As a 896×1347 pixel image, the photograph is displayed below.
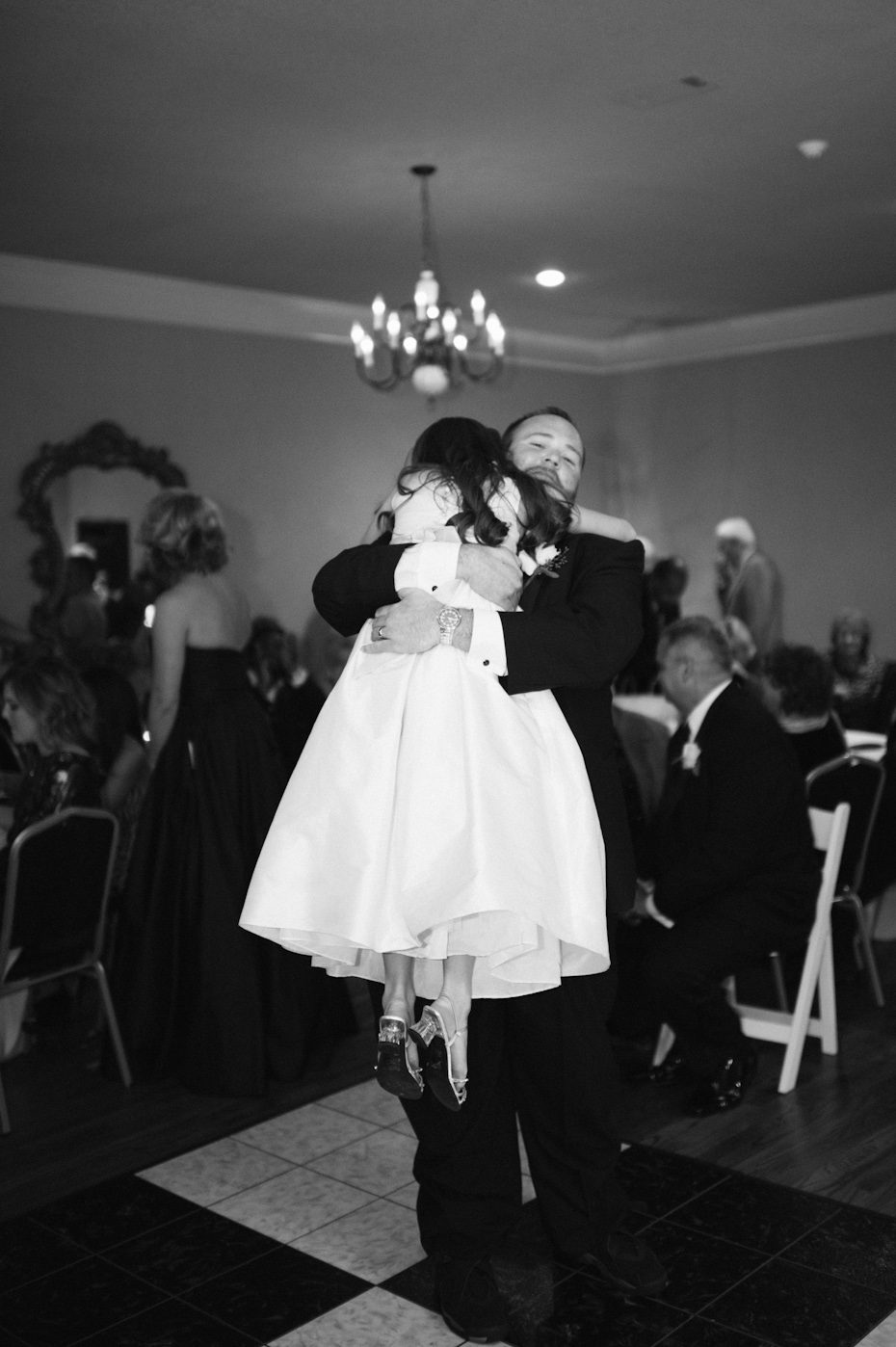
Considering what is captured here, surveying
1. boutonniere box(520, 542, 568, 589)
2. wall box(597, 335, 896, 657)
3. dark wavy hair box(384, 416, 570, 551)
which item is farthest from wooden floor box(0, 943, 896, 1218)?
wall box(597, 335, 896, 657)

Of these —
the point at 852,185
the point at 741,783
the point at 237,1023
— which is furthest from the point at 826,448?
the point at 237,1023

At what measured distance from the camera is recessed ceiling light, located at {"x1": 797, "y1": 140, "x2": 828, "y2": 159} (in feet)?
17.1

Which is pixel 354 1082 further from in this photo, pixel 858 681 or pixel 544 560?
pixel 858 681

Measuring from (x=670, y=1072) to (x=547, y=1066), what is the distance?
1.34 m

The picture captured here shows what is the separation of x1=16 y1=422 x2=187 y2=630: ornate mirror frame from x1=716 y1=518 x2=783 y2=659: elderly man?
4091 millimetres

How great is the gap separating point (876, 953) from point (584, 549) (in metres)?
3.13

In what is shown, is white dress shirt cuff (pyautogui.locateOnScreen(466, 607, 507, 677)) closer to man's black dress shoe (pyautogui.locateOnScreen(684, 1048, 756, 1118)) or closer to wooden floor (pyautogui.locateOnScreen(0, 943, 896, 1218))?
wooden floor (pyautogui.locateOnScreen(0, 943, 896, 1218))

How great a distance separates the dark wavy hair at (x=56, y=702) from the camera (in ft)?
12.2

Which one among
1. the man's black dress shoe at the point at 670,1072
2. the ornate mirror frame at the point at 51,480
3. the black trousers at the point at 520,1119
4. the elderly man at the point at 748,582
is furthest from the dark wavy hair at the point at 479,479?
the elderly man at the point at 748,582

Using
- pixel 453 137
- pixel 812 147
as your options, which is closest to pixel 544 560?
pixel 453 137

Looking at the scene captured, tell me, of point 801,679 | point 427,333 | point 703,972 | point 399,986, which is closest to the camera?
point 399,986

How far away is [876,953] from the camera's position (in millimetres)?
4891

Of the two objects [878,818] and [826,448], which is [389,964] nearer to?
[878,818]

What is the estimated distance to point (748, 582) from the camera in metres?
9.06
